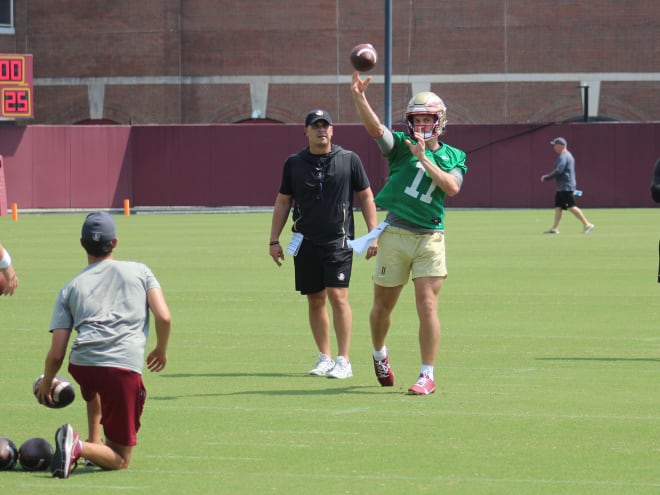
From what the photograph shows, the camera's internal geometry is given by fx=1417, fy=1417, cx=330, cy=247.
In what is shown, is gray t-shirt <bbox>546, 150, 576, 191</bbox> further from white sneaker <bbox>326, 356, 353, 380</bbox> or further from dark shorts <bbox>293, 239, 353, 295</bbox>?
white sneaker <bbox>326, 356, 353, 380</bbox>

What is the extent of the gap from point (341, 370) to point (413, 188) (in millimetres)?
1717

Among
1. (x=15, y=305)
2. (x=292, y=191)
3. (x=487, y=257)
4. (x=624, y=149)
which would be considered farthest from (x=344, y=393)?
(x=624, y=149)

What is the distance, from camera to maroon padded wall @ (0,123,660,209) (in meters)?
44.1

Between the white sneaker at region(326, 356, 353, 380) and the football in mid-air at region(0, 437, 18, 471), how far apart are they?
12.6ft

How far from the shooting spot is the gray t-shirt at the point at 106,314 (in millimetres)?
7621

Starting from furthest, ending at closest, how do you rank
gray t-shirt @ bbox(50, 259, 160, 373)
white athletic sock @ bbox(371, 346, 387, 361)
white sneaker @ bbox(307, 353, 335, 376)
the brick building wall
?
the brick building wall → white sneaker @ bbox(307, 353, 335, 376) → white athletic sock @ bbox(371, 346, 387, 361) → gray t-shirt @ bbox(50, 259, 160, 373)

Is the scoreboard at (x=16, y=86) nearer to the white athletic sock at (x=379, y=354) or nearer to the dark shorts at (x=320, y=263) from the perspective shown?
the dark shorts at (x=320, y=263)

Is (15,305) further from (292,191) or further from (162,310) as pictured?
(162,310)

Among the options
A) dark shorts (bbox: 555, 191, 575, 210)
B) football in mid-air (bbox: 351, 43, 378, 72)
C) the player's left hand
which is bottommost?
→ dark shorts (bbox: 555, 191, 575, 210)

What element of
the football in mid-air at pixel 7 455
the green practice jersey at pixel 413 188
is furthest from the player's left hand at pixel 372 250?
the football in mid-air at pixel 7 455

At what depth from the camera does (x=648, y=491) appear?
284 inches

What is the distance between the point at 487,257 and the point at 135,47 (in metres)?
29.6

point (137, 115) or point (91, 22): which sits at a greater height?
point (91, 22)

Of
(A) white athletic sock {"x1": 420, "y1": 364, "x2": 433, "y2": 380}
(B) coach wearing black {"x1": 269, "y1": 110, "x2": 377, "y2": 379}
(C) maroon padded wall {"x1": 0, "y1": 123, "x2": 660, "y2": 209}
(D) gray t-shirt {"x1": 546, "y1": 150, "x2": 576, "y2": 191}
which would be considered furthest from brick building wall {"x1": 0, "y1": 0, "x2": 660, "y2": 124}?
(A) white athletic sock {"x1": 420, "y1": 364, "x2": 433, "y2": 380}
